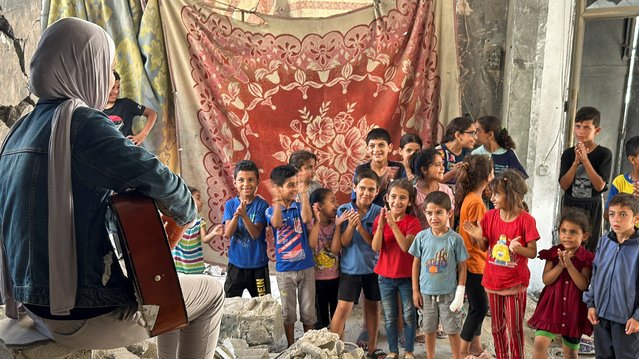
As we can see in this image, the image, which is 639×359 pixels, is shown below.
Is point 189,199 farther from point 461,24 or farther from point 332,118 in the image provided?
point 461,24

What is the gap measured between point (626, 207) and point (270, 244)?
2.73 m

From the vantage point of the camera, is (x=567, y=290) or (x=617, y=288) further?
(x=567, y=290)

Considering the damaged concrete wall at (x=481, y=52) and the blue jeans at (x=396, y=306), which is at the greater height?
the damaged concrete wall at (x=481, y=52)

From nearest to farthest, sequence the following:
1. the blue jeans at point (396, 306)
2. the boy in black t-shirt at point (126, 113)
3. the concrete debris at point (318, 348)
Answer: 1. the concrete debris at point (318, 348)
2. the blue jeans at point (396, 306)
3. the boy in black t-shirt at point (126, 113)

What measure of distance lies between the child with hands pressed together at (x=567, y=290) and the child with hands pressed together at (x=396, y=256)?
78 centimetres

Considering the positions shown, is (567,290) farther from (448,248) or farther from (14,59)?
(14,59)

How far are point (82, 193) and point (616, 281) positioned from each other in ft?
9.24

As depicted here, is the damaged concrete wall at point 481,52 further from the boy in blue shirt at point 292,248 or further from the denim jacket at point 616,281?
the denim jacket at point 616,281

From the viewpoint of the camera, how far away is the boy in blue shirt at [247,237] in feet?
13.8

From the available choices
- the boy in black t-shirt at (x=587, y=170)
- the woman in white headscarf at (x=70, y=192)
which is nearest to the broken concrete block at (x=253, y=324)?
the woman in white headscarf at (x=70, y=192)

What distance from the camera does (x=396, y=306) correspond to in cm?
398

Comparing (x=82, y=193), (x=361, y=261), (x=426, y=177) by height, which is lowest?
(x=361, y=261)


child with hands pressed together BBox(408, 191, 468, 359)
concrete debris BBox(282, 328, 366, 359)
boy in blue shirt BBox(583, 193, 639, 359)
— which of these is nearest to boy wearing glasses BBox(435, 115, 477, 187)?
child with hands pressed together BBox(408, 191, 468, 359)

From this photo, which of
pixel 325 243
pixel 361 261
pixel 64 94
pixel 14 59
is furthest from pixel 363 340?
pixel 14 59
